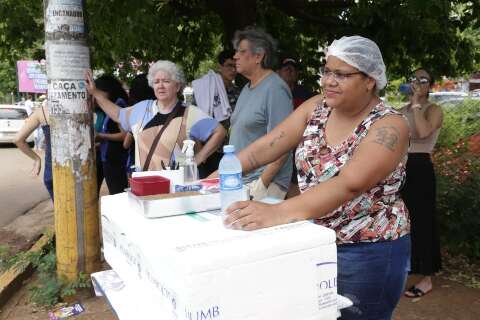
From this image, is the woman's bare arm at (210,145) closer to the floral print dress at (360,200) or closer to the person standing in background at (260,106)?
the person standing in background at (260,106)

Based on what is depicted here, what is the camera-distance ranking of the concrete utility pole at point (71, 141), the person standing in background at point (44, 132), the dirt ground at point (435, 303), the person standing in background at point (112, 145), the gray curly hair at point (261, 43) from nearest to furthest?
the gray curly hair at point (261, 43) < the concrete utility pole at point (71, 141) < the dirt ground at point (435, 303) < the person standing in background at point (44, 132) < the person standing in background at point (112, 145)

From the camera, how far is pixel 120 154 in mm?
5262

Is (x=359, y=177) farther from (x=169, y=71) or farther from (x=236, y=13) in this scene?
(x=236, y=13)

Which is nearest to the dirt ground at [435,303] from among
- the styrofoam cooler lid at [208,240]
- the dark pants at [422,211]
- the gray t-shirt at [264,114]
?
the dark pants at [422,211]

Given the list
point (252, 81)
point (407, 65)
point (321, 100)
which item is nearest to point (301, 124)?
point (321, 100)

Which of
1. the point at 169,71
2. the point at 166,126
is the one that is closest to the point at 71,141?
the point at 166,126

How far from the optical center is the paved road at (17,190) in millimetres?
8336

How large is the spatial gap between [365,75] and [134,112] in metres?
2.36

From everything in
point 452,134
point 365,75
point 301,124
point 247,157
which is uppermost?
point 365,75

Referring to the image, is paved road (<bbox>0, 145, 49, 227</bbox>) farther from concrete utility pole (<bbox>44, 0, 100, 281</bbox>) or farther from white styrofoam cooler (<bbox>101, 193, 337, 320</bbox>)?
white styrofoam cooler (<bbox>101, 193, 337, 320</bbox>)

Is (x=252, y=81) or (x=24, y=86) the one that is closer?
(x=252, y=81)

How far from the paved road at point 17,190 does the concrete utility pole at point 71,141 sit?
3636 mm

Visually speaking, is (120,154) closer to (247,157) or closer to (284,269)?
(247,157)

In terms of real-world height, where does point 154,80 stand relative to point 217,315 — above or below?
above
